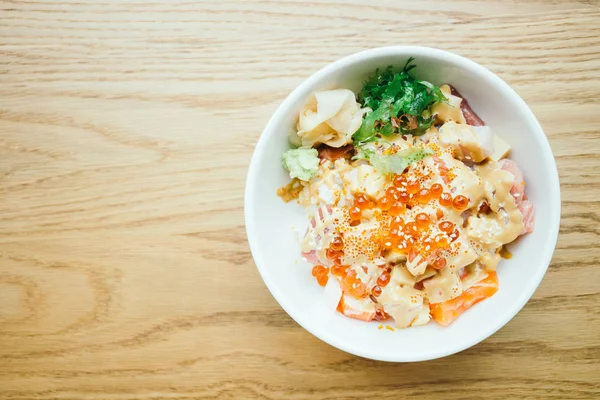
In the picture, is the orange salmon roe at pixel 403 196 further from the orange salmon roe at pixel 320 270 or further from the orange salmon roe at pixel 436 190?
the orange salmon roe at pixel 320 270

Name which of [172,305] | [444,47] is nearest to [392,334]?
[172,305]

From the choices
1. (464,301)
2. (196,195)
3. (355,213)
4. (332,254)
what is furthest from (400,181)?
(196,195)

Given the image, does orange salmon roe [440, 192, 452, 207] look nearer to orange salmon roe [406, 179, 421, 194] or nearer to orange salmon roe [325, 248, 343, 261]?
orange salmon roe [406, 179, 421, 194]

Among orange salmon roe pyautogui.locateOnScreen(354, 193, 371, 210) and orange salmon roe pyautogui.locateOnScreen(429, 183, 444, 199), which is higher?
orange salmon roe pyautogui.locateOnScreen(429, 183, 444, 199)

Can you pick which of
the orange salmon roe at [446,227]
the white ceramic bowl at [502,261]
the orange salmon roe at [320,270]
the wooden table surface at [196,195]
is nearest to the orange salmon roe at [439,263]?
the orange salmon roe at [446,227]

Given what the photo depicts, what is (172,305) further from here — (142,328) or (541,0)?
(541,0)

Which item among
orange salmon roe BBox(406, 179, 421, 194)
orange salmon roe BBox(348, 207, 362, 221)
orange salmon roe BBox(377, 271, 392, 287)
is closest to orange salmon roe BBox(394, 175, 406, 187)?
orange salmon roe BBox(406, 179, 421, 194)

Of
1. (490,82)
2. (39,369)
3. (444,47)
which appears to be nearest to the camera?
(490,82)
